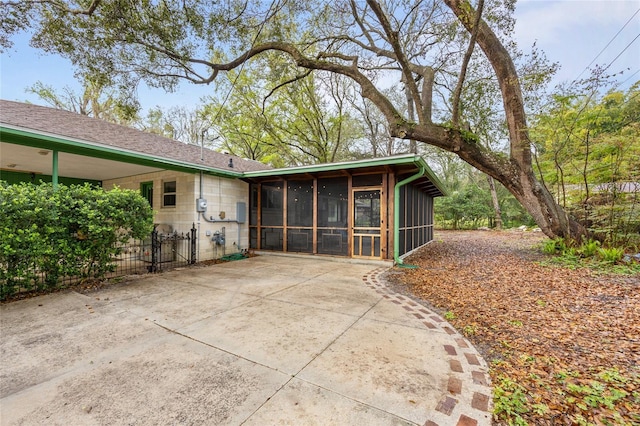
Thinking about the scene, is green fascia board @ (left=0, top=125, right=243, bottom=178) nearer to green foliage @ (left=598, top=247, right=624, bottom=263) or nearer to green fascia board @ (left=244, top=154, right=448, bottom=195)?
green fascia board @ (left=244, top=154, right=448, bottom=195)

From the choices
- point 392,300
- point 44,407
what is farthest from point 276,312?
point 44,407

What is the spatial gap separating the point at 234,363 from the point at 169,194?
7.27m

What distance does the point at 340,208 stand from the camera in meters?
7.77

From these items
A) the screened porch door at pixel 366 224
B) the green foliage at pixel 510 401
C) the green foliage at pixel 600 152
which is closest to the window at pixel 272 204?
the screened porch door at pixel 366 224

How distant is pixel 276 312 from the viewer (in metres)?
3.54

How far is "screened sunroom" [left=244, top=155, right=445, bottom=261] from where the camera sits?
23.2 ft

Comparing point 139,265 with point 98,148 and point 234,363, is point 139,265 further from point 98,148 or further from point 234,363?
point 234,363

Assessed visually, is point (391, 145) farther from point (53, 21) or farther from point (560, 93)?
point (53, 21)

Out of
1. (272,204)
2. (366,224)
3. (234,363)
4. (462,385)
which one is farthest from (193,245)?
(462,385)

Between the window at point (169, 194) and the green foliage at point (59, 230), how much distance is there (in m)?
2.75

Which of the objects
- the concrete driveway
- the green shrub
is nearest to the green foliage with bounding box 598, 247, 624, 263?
the green shrub

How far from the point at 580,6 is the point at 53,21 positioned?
525 inches

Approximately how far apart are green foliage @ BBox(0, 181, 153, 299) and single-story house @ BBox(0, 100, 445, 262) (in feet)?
4.35

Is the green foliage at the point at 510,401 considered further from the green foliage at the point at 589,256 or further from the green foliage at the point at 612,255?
the green foliage at the point at 612,255
